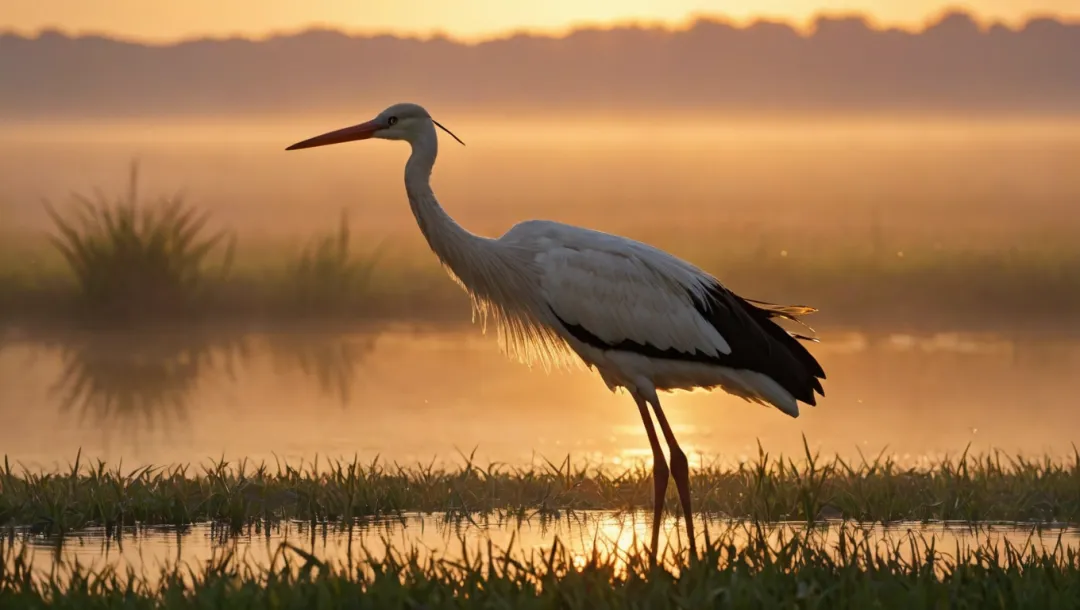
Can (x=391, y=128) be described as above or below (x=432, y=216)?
above

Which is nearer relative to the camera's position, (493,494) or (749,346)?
(749,346)

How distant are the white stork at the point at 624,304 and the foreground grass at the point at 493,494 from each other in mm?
549

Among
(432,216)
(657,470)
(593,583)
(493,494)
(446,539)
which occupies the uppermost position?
(432,216)

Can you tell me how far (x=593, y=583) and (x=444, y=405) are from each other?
6.31 m

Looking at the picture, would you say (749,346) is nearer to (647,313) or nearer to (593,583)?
(647,313)

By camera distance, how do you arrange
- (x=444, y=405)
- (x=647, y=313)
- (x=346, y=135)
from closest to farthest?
(x=647, y=313), (x=346, y=135), (x=444, y=405)

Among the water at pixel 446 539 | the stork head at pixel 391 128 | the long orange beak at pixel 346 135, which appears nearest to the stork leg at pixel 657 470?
the water at pixel 446 539

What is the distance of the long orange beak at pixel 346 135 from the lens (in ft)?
28.2

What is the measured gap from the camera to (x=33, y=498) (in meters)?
8.36

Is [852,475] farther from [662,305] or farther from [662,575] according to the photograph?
[662,575]

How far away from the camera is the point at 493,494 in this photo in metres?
8.88

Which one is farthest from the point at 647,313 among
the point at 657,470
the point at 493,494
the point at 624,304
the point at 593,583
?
the point at 593,583

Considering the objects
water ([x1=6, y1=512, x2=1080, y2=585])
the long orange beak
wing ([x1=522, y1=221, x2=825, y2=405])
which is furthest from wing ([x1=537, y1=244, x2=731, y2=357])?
the long orange beak

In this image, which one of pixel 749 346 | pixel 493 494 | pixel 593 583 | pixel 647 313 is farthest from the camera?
pixel 493 494
